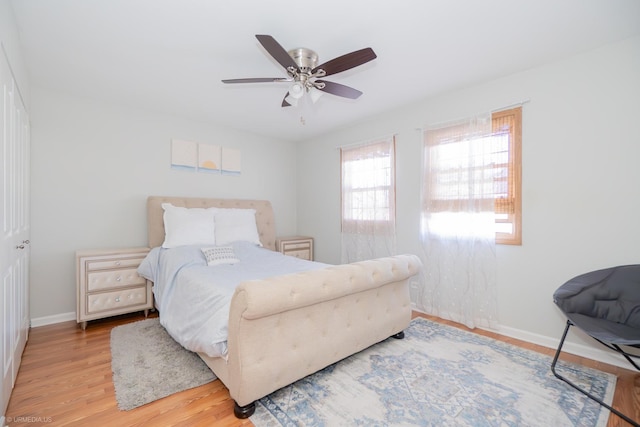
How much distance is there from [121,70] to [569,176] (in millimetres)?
4010

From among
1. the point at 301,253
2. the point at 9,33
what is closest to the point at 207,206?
the point at 301,253

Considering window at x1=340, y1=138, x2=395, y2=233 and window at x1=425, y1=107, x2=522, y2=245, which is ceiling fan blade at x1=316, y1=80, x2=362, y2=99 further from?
window at x1=340, y1=138, x2=395, y2=233

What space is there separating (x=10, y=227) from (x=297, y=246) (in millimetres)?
3122

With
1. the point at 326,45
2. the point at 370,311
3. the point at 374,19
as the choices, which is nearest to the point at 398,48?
the point at 374,19

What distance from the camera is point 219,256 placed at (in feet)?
9.32

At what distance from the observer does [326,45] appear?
2.18 metres

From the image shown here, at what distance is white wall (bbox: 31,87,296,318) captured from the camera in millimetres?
2949

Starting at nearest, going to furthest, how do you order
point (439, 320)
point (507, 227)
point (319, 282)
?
1. point (319, 282)
2. point (507, 227)
3. point (439, 320)

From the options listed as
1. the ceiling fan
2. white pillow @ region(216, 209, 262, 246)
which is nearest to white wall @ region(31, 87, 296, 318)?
white pillow @ region(216, 209, 262, 246)

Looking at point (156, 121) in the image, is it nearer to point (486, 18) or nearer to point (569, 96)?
point (486, 18)

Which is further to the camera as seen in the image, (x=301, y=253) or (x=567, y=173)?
(x=301, y=253)

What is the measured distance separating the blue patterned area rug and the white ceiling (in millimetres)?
2439

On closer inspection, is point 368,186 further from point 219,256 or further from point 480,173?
point 219,256

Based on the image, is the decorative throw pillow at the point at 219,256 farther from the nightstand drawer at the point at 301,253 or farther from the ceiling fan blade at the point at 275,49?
the ceiling fan blade at the point at 275,49
